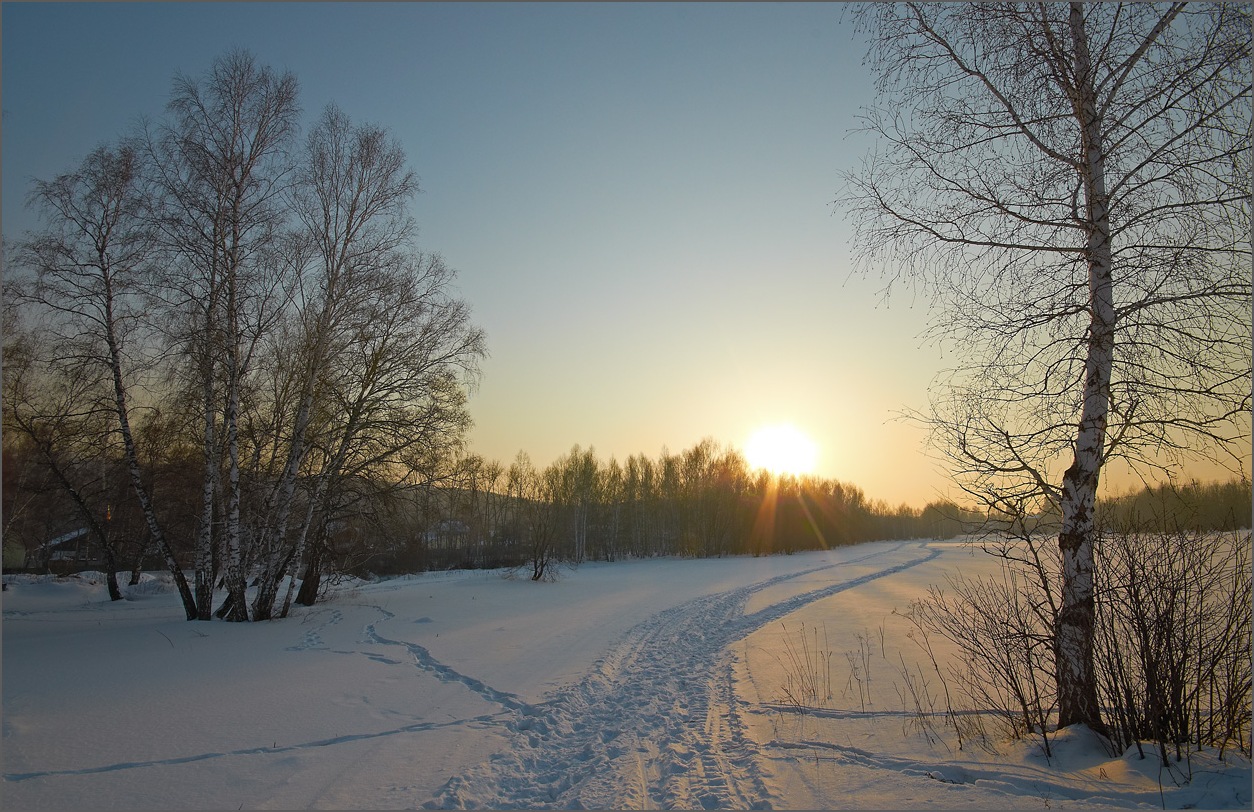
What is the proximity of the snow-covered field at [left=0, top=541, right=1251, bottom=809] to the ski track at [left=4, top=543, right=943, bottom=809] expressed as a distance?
3 centimetres

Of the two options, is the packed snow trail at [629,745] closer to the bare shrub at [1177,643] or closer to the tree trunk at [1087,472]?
the tree trunk at [1087,472]

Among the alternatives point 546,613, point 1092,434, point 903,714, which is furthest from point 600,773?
point 546,613

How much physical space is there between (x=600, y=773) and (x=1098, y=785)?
12.0 feet

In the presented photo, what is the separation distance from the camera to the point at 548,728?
6328 mm

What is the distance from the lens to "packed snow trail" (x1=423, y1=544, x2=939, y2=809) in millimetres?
4633

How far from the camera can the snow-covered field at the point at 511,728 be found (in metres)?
4.45

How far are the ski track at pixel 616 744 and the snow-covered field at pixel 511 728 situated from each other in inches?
1.2

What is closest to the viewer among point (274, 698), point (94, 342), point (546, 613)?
point (274, 698)

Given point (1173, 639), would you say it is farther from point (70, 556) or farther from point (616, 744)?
point (70, 556)

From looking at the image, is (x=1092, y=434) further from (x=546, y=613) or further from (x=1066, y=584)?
(x=546, y=613)

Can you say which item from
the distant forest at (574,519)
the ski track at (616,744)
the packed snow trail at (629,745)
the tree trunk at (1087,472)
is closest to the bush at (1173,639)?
the tree trunk at (1087,472)

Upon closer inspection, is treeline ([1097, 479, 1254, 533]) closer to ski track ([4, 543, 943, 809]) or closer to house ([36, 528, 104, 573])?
ski track ([4, 543, 943, 809])

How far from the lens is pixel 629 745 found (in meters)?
5.82

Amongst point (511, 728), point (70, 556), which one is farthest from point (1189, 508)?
point (70, 556)
